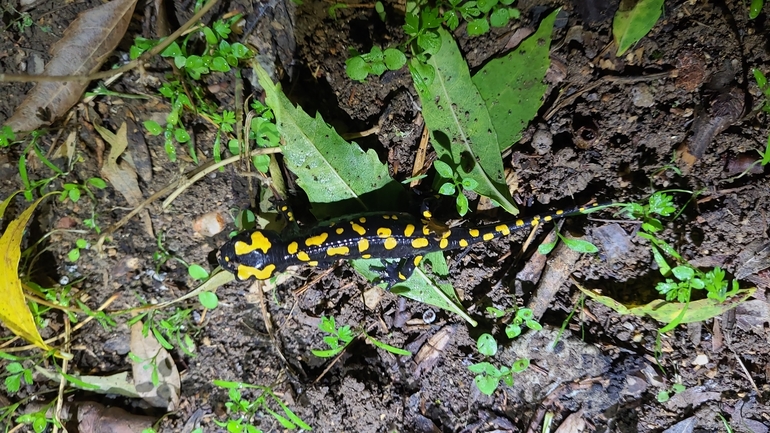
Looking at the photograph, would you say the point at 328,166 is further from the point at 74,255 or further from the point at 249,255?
the point at 74,255

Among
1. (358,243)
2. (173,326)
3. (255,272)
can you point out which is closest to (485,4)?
(358,243)

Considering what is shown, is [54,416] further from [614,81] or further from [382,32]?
[614,81]

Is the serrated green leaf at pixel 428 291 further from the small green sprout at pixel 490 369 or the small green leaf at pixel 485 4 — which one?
the small green leaf at pixel 485 4

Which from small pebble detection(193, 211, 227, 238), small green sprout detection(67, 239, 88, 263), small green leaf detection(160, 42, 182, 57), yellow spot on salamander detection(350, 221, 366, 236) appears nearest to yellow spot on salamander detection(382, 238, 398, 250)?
yellow spot on salamander detection(350, 221, 366, 236)

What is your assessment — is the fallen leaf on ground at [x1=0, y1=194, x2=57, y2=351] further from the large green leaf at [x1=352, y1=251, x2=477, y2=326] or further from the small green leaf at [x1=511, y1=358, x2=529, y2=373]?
the small green leaf at [x1=511, y1=358, x2=529, y2=373]

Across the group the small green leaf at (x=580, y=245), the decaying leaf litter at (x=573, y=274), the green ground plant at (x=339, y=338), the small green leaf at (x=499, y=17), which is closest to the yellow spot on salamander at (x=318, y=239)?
the decaying leaf litter at (x=573, y=274)
